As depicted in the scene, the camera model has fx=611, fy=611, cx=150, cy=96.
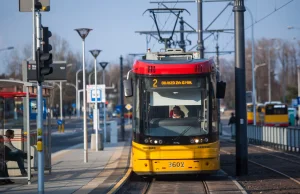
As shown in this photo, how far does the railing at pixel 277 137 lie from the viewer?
102 feet

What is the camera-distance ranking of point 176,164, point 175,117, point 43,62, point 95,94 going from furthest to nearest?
1. point 95,94
2. point 175,117
3. point 176,164
4. point 43,62

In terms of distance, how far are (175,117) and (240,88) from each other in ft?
→ 9.28

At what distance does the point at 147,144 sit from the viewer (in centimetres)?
1759

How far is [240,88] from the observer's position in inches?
765

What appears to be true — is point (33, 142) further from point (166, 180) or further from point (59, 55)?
point (59, 55)

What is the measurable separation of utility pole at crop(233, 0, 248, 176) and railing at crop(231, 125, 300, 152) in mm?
11412

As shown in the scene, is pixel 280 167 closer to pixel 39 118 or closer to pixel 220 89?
pixel 220 89

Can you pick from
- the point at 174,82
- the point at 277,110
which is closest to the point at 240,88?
the point at 174,82

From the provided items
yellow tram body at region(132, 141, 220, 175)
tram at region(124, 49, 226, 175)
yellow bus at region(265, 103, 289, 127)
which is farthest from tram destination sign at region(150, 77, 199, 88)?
yellow bus at region(265, 103, 289, 127)

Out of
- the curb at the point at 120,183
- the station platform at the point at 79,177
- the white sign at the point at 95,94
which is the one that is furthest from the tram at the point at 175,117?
the white sign at the point at 95,94

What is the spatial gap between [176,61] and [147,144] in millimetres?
2754

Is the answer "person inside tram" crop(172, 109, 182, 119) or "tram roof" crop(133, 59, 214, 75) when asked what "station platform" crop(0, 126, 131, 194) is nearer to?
"person inside tram" crop(172, 109, 182, 119)

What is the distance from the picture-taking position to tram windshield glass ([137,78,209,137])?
17656 millimetres

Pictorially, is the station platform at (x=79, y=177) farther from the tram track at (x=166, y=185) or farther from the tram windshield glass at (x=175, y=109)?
the tram windshield glass at (x=175, y=109)
